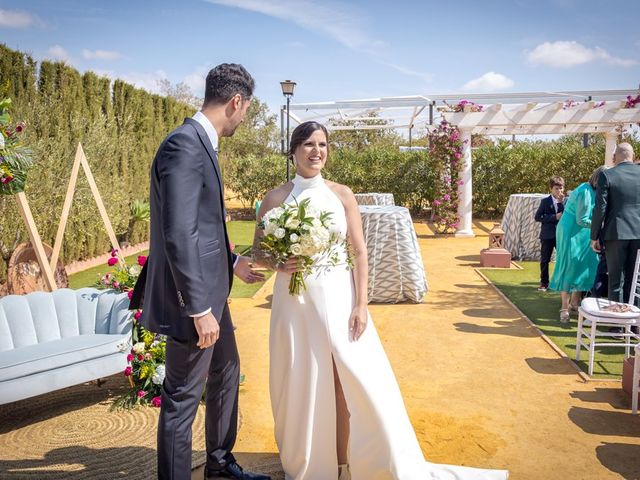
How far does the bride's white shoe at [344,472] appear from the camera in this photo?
318 cm

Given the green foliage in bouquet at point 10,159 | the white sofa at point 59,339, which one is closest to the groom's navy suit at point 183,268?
the white sofa at point 59,339

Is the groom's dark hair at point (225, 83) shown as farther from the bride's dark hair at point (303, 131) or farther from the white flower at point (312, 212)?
the white flower at point (312, 212)

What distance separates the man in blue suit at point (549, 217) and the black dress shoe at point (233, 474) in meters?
6.44

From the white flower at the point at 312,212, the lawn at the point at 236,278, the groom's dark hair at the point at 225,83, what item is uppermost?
the groom's dark hair at the point at 225,83

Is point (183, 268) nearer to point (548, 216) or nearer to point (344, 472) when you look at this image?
point (344, 472)

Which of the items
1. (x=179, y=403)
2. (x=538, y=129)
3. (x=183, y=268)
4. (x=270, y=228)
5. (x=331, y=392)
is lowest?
(x=331, y=392)

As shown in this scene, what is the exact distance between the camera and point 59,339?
4.49m

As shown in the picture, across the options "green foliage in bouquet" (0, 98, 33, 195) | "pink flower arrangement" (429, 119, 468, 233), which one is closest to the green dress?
"green foliage in bouquet" (0, 98, 33, 195)

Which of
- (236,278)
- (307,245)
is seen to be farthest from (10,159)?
(236,278)

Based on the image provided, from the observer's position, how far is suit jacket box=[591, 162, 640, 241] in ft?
19.0

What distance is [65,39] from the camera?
2078 cm

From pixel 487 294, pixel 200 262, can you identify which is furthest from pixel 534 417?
pixel 487 294

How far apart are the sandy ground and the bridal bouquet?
1.38m

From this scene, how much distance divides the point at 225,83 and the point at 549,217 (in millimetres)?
6805
